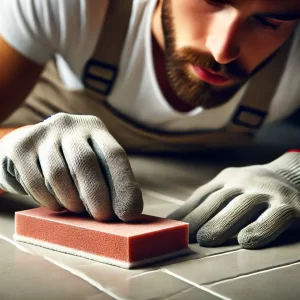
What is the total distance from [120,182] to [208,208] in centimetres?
17

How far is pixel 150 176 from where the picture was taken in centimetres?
155

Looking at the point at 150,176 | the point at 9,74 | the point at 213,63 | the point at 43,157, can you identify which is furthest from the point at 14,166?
the point at 150,176

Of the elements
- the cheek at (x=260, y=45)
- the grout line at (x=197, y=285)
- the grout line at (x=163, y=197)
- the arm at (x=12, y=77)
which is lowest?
the grout line at (x=163, y=197)

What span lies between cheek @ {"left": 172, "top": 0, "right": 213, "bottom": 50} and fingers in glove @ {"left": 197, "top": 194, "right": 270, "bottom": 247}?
421 millimetres

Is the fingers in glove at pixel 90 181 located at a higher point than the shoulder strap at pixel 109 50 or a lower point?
lower

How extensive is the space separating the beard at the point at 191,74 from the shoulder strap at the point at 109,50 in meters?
0.09

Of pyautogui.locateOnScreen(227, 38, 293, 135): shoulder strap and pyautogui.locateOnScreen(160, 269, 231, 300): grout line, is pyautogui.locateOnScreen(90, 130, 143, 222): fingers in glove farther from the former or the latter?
pyautogui.locateOnScreen(227, 38, 293, 135): shoulder strap

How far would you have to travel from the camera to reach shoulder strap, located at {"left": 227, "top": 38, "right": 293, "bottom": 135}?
4.89ft

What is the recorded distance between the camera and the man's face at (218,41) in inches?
47.8

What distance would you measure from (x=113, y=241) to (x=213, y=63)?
579 millimetres

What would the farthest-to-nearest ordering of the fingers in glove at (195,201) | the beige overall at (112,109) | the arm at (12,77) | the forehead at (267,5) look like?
the beige overall at (112,109)
the arm at (12,77)
the forehead at (267,5)
the fingers in glove at (195,201)

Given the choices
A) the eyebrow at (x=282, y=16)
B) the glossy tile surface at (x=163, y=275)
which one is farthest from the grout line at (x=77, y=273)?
the eyebrow at (x=282, y=16)

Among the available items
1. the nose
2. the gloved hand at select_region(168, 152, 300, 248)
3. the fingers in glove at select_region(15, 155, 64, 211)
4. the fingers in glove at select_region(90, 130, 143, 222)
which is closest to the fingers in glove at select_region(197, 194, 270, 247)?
the gloved hand at select_region(168, 152, 300, 248)

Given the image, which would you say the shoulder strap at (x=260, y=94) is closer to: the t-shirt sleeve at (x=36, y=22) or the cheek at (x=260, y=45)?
the cheek at (x=260, y=45)
